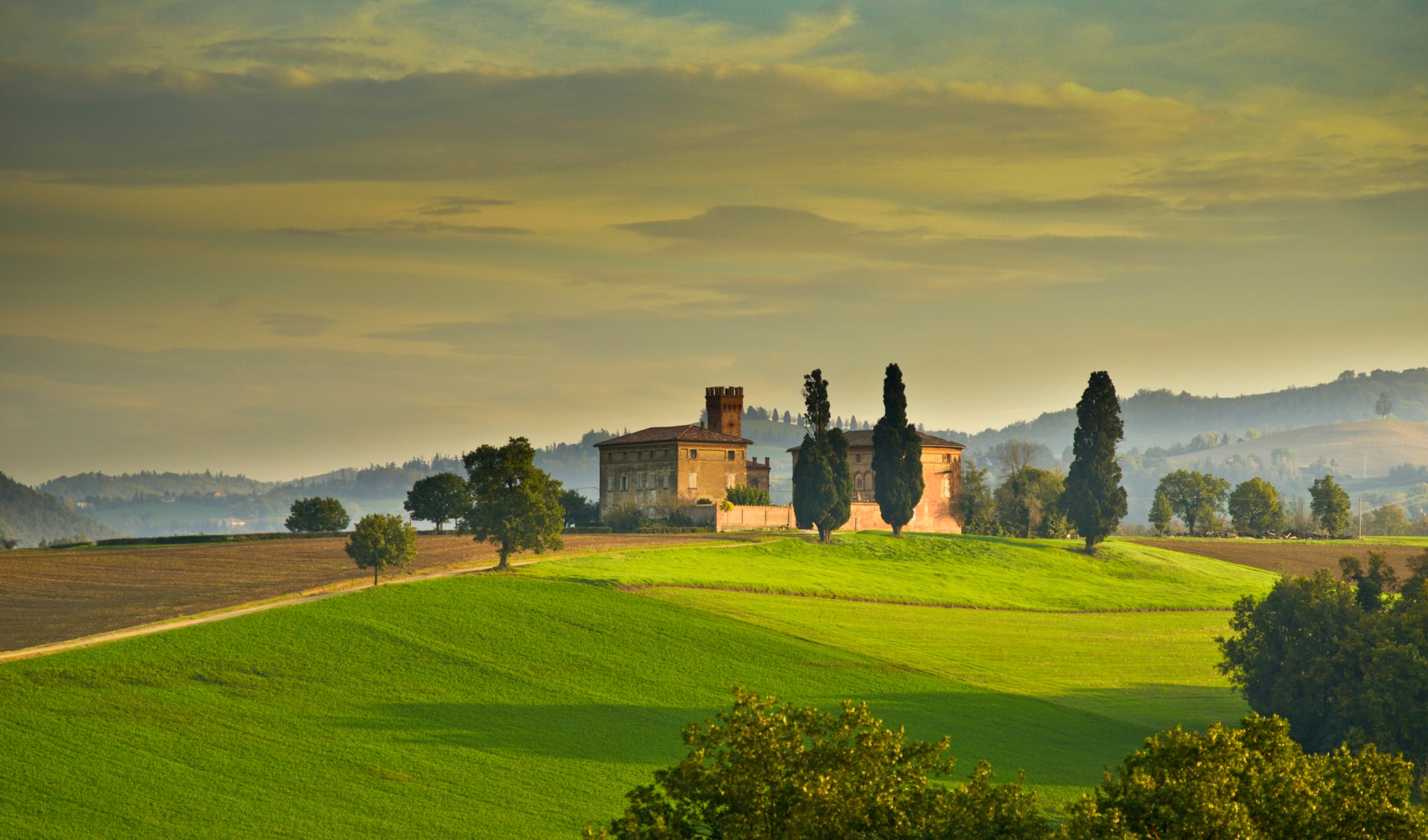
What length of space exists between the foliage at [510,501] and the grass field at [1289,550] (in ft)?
217

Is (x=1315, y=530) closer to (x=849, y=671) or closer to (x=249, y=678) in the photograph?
(x=849, y=671)

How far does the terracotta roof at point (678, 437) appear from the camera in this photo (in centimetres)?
11669

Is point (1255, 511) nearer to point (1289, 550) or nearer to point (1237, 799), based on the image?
point (1289, 550)

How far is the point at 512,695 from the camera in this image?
165 feet

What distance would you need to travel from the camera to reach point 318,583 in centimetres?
6669

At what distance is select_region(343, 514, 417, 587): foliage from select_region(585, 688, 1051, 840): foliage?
156 ft

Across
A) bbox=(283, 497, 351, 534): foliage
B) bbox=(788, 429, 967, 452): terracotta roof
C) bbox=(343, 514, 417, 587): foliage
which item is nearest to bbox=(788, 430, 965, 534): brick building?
bbox=(788, 429, 967, 452): terracotta roof

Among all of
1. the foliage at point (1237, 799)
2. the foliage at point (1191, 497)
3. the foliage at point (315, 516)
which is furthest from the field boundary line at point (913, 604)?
the foliage at point (1191, 497)

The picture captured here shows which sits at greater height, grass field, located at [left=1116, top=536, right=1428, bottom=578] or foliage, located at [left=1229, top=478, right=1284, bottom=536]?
foliage, located at [left=1229, top=478, right=1284, bottom=536]

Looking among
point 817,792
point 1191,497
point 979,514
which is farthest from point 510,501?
point 1191,497

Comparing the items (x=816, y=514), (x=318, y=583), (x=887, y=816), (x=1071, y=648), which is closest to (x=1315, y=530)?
(x=816, y=514)

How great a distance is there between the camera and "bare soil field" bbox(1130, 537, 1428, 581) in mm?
113131

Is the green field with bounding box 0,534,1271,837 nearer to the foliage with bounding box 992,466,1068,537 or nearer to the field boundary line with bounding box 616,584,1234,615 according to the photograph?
the field boundary line with bounding box 616,584,1234,615

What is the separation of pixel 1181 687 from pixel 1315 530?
99807 millimetres
